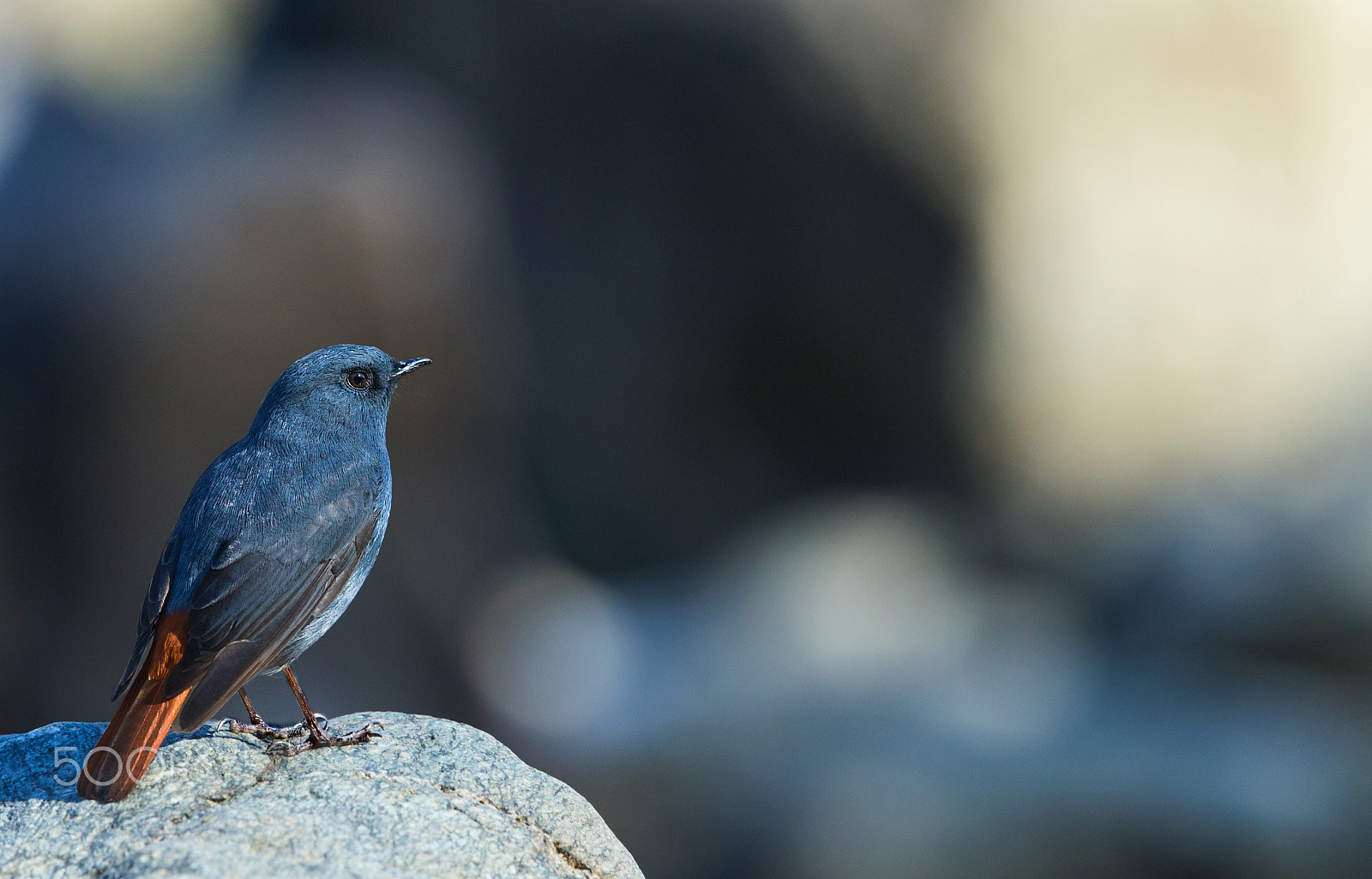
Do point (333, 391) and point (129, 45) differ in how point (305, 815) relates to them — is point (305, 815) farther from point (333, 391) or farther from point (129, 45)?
point (129, 45)

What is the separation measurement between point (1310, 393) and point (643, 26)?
203 inches

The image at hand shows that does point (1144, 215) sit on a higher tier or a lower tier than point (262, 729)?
higher

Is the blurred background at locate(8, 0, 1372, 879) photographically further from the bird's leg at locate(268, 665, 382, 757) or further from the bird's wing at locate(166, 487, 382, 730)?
the bird's wing at locate(166, 487, 382, 730)

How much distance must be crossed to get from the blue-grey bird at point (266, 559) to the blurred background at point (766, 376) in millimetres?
3901

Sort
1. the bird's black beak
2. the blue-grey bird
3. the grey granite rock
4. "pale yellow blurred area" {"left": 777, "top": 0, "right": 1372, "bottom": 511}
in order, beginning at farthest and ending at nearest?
"pale yellow blurred area" {"left": 777, "top": 0, "right": 1372, "bottom": 511} < the bird's black beak < the blue-grey bird < the grey granite rock

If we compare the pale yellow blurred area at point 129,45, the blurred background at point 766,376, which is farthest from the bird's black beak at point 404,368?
the pale yellow blurred area at point 129,45

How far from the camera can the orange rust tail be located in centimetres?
243

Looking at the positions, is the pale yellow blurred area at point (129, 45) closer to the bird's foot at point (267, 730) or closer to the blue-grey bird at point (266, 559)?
the blue-grey bird at point (266, 559)

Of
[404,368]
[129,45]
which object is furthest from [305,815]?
[129,45]

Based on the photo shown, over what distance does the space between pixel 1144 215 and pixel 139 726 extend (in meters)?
7.05

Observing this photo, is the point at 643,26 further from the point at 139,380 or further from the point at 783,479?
the point at 139,380

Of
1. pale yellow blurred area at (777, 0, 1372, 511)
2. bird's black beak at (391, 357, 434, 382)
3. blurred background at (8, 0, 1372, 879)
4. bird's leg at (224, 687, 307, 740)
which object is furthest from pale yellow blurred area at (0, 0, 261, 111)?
bird's leg at (224, 687, 307, 740)
